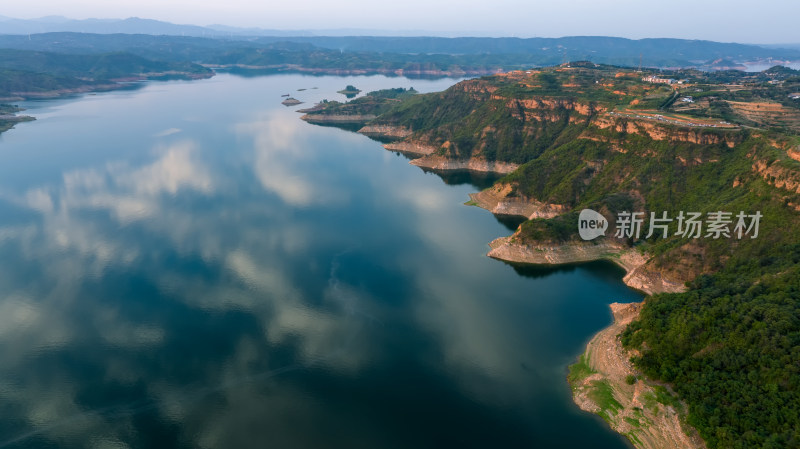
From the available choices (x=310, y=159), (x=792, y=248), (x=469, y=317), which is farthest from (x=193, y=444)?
(x=310, y=159)

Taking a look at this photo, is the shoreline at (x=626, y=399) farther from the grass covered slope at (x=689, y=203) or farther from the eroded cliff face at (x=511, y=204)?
the eroded cliff face at (x=511, y=204)

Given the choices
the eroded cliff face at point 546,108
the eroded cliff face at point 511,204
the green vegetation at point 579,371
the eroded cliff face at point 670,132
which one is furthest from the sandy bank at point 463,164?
the green vegetation at point 579,371

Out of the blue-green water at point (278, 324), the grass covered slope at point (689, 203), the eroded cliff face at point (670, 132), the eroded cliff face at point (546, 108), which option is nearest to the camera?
the grass covered slope at point (689, 203)

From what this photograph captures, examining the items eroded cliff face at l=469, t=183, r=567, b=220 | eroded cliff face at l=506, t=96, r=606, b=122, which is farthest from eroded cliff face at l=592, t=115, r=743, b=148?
eroded cliff face at l=469, t=183, r=567, b=220

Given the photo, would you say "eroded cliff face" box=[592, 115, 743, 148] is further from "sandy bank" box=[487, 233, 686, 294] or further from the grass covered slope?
"sandy bank" box=[487, 233, 686, 294]

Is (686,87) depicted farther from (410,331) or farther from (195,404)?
(195,404)

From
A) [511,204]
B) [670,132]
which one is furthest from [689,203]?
[511,204]
